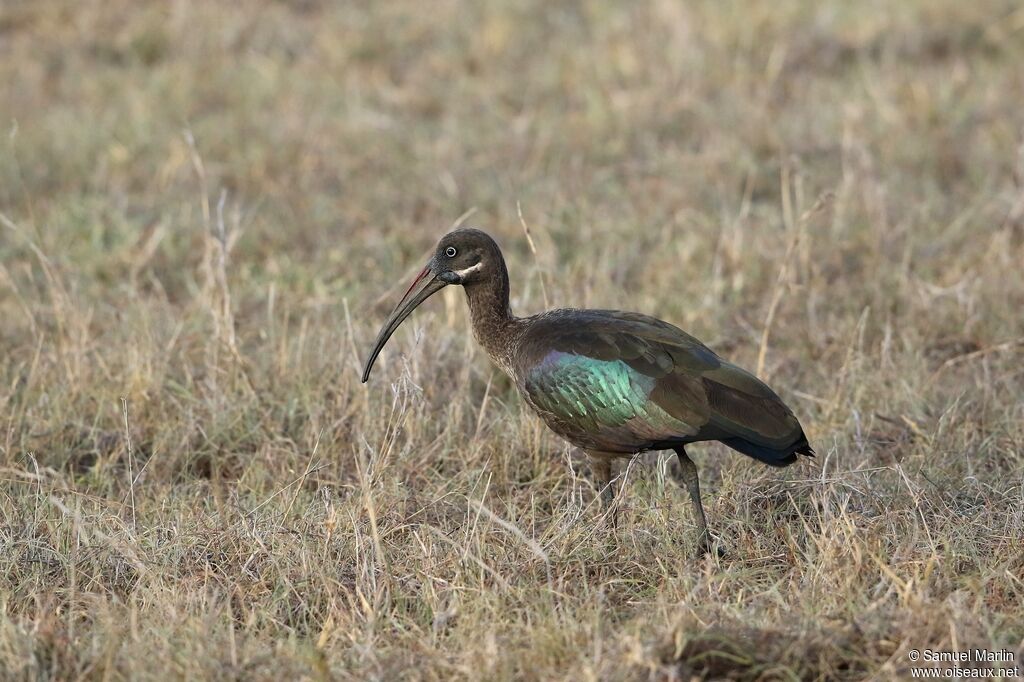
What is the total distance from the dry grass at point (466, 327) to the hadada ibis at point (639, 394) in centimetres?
24

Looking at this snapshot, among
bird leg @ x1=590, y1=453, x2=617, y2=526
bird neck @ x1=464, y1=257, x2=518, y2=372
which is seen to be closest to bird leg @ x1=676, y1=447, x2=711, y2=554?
bird leg @ x1=590, y1=453, x2=617, y2=526

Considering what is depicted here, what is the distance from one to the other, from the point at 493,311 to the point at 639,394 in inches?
29.2

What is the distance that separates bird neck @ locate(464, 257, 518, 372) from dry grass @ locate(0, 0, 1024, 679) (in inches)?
15.5

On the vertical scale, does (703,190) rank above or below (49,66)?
below

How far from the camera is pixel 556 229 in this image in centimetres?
756

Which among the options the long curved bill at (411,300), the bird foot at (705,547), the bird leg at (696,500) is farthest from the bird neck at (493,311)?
the bird foot at (705,547)

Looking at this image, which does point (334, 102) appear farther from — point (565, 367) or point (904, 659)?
point (904, 659)

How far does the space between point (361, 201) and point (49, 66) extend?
341 centimetres

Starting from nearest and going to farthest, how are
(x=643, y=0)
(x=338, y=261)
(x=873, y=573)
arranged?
(x=873, y=573) < (x=338, y=261) < (x=643, y=0)

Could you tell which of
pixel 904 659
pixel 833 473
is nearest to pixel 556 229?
pixel 833 473

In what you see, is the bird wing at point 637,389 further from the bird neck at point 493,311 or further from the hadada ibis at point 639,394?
the bird neck at point 493,311

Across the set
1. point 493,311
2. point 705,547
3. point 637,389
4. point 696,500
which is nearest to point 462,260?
point 493,311

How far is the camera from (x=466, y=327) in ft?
20.5

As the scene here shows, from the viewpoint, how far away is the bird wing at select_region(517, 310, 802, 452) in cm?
428
